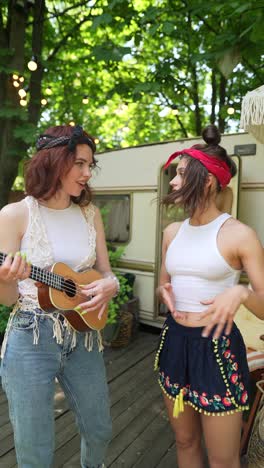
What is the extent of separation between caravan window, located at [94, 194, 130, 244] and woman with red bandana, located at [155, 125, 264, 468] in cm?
395

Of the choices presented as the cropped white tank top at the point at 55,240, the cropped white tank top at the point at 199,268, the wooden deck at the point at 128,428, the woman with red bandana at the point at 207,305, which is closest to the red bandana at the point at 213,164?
the woman with red bandana at the point at 207,305

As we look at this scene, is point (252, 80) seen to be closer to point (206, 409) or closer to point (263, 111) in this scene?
point (263, 111)

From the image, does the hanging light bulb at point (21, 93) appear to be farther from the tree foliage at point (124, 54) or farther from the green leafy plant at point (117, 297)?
the green leafy plant at point (117, 297)

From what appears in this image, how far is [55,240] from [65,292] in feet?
0.78

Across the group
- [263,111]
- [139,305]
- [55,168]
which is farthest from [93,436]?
[139,305]

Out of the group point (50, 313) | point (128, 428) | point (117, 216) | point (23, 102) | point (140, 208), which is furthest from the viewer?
point (117, 216)

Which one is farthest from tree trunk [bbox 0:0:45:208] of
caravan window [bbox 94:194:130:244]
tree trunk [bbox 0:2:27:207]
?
caravan window [bbox 94:194:130:244]

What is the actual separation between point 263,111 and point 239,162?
71.8 inches

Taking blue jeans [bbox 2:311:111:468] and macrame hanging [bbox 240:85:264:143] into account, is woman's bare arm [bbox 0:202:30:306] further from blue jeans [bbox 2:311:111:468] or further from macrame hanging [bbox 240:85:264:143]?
macrame hanging [bbox 240:85:264:143]

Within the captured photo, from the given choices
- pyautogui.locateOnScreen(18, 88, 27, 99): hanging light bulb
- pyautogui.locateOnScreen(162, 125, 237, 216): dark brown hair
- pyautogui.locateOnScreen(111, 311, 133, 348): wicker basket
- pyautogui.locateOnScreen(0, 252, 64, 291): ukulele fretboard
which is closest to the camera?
pyautogui.locateOnScreen(0, 252, 64, 291): ukulele fretboard

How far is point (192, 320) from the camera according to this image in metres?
1.60

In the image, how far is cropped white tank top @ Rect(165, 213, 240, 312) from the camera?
154 centimetres

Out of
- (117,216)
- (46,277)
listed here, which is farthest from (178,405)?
(117,216)

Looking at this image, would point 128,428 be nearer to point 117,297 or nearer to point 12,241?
point 117,297
